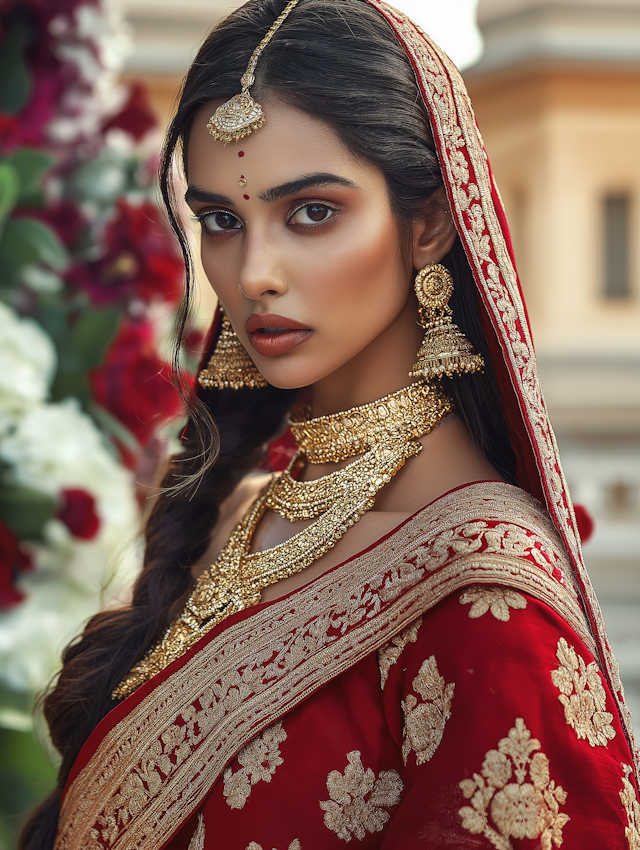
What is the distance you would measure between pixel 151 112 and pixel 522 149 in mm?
2331

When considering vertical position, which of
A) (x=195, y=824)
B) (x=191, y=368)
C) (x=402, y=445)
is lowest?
(x=195, y=824)

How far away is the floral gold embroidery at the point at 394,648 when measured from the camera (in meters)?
0.94

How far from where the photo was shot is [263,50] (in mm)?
1082

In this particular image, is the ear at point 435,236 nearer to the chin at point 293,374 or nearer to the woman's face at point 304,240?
the woman's face at point 304,240

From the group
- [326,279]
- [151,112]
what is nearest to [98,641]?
[326,279]

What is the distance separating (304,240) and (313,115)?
0.45 ft

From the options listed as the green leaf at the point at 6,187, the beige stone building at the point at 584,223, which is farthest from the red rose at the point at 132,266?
the beige stone building at the point at 584,223

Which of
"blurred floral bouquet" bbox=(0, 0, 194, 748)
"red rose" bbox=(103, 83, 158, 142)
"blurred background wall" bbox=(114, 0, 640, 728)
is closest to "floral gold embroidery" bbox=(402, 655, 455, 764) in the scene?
"blurred floral bouquet" bbox=(0, 0, 194, 748)

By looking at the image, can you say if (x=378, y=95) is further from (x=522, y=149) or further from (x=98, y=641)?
(x=522, y=149)

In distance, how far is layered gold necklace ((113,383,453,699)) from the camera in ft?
3.69

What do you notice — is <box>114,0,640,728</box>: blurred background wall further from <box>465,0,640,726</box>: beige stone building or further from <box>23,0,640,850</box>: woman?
<box>23,0,640,850</box>: woman

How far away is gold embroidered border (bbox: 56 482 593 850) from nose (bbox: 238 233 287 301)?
297mm

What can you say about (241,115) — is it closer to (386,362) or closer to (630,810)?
(386,362)

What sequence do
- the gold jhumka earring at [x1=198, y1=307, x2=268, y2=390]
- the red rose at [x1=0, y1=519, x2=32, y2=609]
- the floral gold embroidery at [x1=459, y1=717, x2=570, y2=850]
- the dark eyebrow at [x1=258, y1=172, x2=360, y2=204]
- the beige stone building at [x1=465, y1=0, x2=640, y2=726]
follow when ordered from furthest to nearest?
1. the beige stone building at [x1=465, y1=0, x2=640, y2=726]
2. the red rose at [x1=0, y1=519, x2=32, y2=609]
3. the gold jhumka earring at [x1=198, y1=307, x2=268, y2=390]
4. the dark eyebrow at [x1=258, y1=172, x2=360, y2=204]
5. the floral gold embroidery at [x1=459, y1=717, x2=570, y2=850]
